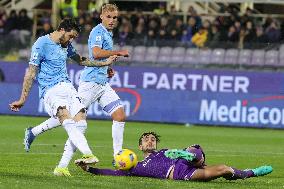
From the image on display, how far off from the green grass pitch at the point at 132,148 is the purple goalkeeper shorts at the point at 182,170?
203 millimetres

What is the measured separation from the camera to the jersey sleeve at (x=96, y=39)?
15.4 m

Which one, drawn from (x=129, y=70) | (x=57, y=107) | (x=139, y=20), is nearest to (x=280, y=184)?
(x=57, y=107)

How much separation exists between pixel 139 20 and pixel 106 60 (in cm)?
1667

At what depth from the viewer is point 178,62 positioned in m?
30.1

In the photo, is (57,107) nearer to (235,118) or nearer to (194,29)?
(235,118)

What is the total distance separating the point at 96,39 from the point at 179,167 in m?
3.00

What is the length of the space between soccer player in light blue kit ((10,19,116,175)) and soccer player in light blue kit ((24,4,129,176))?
729 millimetres

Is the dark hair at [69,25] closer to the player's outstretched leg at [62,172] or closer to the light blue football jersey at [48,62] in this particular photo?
the light blue football jersey at [48,62]

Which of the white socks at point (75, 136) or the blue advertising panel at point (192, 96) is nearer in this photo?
the white socks at point (75, 136)

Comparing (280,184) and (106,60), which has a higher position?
(106,60)

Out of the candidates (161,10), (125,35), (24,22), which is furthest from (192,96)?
(24,22)

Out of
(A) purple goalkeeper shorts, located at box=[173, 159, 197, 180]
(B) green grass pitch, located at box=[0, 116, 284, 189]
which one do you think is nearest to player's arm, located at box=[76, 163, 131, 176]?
(B) green grass pitch, located at box=[0, 116, 284, 189]

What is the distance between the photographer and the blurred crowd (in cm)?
3031

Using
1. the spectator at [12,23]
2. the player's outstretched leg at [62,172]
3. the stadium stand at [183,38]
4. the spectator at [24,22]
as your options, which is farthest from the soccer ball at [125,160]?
the spectator at [12,23]
